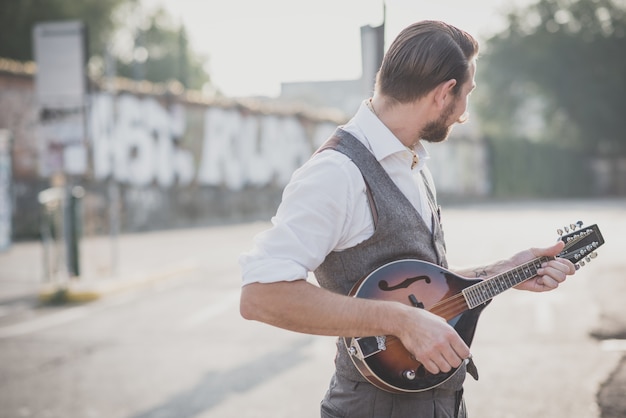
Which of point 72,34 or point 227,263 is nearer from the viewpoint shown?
point 72,34

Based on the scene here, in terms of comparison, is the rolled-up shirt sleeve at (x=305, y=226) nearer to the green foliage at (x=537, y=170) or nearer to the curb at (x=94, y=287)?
the curb at (x=94, y=287)

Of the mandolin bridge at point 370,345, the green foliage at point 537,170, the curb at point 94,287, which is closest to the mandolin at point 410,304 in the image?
the mandolin bridge at point 370,345

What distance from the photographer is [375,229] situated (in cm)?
219

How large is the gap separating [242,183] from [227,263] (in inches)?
487

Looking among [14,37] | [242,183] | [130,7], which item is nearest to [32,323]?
[242,183]

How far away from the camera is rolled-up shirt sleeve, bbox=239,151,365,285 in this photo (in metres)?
2.05

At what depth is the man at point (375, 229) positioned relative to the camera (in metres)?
2.06

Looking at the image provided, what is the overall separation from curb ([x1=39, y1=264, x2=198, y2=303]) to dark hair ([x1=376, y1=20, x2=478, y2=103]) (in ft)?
28.8

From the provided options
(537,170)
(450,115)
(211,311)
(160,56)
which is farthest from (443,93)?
(160,56)

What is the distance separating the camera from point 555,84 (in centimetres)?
5062

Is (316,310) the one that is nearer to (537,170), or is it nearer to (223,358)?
(223,358)

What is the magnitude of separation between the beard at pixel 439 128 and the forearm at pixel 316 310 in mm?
559

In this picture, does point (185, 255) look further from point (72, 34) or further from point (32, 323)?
point (32, 323)

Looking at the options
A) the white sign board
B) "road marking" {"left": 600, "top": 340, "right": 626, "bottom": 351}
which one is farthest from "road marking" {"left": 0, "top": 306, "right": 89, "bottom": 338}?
"road marking" {"left": 600, "top": 340, "right": 626, "bottom": 351}
